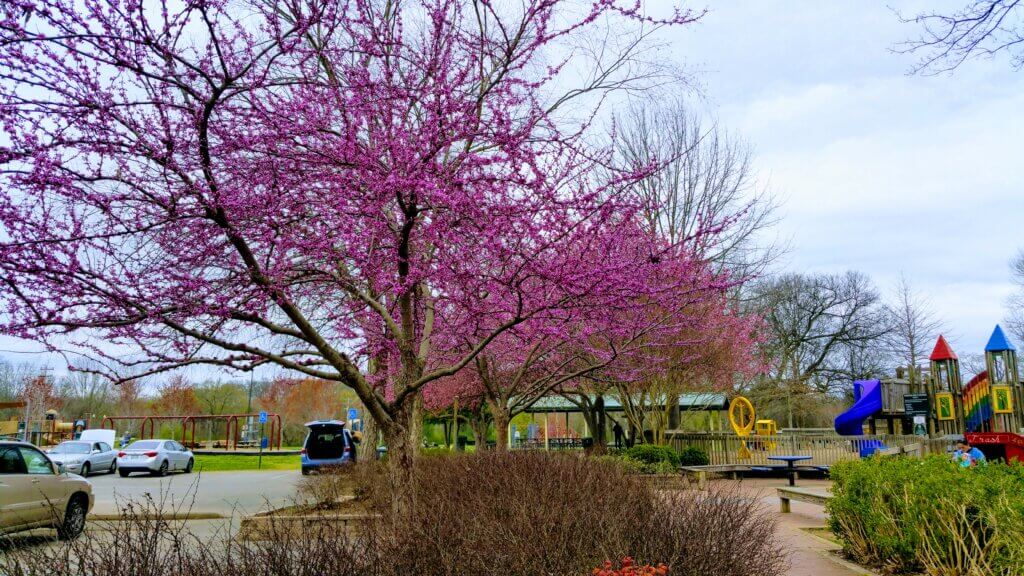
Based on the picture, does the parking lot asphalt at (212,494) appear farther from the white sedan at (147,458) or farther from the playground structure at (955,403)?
the playground structure at (955,403)

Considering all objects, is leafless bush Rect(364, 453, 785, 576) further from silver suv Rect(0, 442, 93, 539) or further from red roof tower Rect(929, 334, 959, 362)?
red roof tower Rect(929, 334, 959, 362)

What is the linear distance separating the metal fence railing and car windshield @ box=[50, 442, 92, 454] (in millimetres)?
19863

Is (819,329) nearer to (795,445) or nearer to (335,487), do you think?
(795,445)

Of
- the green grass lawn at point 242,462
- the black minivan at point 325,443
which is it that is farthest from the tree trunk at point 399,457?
the green grass lawn at point 242,462

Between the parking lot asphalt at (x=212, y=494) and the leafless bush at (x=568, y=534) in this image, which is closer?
the leafless bush at (x=568, y=534)

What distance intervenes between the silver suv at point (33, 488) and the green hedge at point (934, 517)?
8.84 m

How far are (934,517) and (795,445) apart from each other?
53.2 ft

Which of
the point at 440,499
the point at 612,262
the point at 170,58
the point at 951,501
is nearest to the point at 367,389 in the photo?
→ the point at 440,499

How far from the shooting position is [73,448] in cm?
2466

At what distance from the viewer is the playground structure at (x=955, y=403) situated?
21480 millimetres

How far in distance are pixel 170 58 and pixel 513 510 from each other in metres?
3.75

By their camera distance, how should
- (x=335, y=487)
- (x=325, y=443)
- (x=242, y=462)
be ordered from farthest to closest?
(x=242, y=462)
(x=325, y=443)
(x=335, y=487)

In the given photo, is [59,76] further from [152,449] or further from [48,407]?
[48,407]

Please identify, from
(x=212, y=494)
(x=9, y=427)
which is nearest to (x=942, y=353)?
(x=212, y=494)
